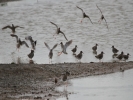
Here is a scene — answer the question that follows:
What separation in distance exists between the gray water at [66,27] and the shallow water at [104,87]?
3.82 meters

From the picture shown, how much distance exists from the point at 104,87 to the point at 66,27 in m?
16.5

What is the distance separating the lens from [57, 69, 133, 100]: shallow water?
18.3 meters

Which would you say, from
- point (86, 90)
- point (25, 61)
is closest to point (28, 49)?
point (25, 61)

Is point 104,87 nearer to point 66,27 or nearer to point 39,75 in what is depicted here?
point 39,75

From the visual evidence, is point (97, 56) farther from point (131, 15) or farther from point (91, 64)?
point (131, 15)

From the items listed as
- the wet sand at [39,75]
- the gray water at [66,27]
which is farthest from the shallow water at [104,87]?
the gray water at [66,27]

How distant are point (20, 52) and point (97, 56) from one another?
14.5 feet

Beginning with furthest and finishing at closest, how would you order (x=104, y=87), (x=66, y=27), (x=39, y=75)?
(x=66, y=27)
(x=39, y=75)
(x=104, y=87)

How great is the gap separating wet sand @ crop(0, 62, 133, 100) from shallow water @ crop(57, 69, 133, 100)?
503 mm

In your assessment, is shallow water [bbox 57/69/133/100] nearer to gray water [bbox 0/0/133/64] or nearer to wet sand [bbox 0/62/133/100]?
wet sand [bbox 0/62/133/100]

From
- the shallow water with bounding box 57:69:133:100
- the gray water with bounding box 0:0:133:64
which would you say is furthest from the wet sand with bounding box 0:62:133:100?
the gray water with bounding box 0:0:133:64

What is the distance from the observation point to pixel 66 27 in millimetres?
35812

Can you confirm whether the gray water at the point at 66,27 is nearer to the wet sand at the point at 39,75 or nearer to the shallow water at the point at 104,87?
the wet sand at the point at 39,75

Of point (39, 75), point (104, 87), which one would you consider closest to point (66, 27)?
point (39, 75)
